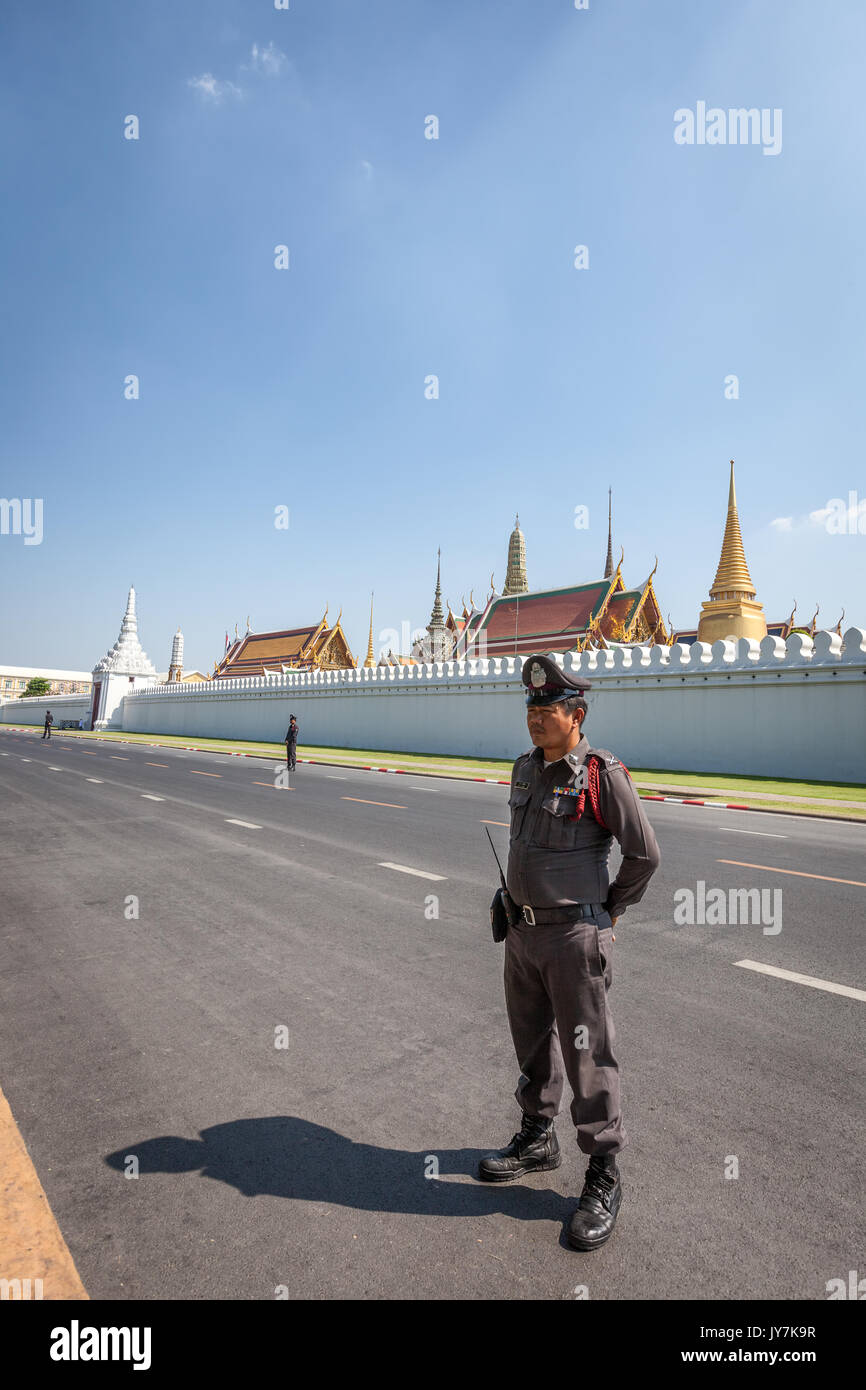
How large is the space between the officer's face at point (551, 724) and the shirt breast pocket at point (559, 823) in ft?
0.73

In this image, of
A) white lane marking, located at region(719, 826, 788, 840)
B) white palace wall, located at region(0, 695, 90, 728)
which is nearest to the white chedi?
white palace wall, located at region(0, 695, 90, 728)

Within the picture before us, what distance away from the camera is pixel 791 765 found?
20078 millimetres

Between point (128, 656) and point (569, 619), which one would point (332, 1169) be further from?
point (128, 656)

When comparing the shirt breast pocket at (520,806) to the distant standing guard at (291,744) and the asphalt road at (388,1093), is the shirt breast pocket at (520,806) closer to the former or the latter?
the asphalt road at (388,1093)

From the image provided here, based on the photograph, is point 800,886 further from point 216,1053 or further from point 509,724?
point 509,724

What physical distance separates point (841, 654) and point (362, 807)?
13.8 meters

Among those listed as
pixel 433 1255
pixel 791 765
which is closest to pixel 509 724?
pixel 791 765

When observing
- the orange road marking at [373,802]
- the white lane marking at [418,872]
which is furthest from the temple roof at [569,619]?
the white lane marking at [418,872]

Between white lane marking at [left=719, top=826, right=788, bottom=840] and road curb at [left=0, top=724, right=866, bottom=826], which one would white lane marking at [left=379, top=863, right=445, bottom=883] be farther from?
road curb at [left=0, top=724, right=866, bottom=826]

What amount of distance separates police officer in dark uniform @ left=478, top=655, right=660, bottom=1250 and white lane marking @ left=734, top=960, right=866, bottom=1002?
253cm

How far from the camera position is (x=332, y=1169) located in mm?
2645

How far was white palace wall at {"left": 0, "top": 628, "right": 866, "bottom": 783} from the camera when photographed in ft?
63.1

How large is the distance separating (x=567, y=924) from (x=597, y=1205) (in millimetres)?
890

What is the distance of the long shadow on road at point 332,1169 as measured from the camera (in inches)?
97.7
